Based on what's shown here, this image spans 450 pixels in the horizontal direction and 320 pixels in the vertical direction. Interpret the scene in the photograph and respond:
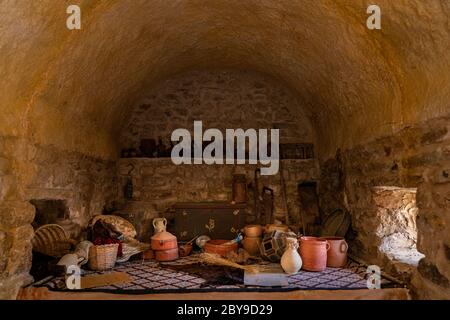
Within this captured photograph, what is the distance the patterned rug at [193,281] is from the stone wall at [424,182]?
0.99 feet

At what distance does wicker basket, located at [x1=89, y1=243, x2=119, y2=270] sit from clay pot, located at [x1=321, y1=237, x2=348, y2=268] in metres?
1.71

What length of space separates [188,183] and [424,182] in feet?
9.15

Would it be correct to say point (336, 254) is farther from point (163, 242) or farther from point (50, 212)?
point (50, 212)

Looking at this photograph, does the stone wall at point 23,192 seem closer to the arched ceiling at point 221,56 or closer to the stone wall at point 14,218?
the stone wall at point 14,218

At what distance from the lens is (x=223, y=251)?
3.05m

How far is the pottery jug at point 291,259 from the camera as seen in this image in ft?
8.47

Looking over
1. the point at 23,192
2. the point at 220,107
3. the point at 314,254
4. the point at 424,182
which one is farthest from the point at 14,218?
the point at 220,107

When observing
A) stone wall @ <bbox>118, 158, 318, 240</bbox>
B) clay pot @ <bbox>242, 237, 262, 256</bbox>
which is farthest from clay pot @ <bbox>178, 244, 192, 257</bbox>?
stone wall @ <bbox>118, 158, 318, 240</bbox>

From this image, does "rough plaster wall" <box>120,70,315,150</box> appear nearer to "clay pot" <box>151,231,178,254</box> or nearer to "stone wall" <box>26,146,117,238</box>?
"stone wall" <box>26,146,117,238</box>

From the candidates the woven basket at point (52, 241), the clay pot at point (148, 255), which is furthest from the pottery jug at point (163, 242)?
the woven basket at point (52, 241)

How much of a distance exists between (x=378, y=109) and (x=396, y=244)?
101 centimetres

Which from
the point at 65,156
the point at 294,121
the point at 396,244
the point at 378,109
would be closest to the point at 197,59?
the point at 294,121

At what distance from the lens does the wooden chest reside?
3.63 meters
